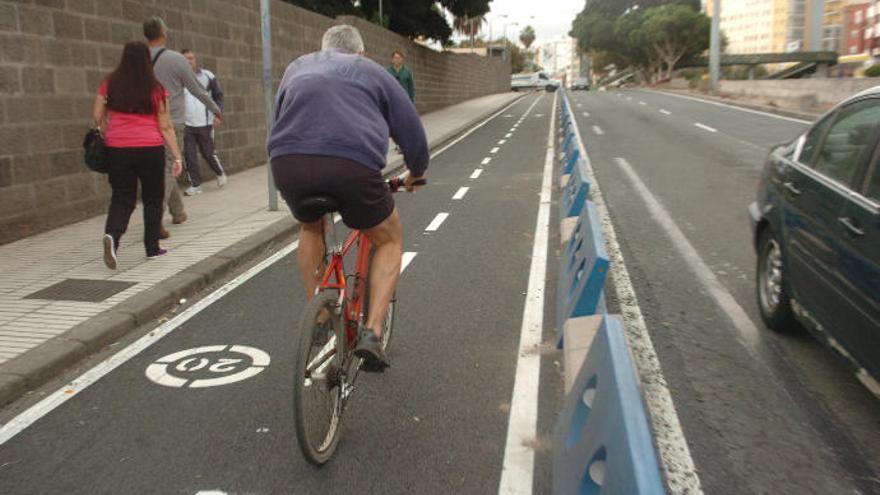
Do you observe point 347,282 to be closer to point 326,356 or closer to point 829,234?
point 326,356

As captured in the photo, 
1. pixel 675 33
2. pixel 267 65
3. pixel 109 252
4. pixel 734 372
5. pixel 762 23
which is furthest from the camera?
pixel 762 23

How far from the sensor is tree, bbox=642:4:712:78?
8288cm

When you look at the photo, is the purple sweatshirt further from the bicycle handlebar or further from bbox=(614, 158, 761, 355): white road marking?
bbox=(614, 158, 761, 355): white road marking

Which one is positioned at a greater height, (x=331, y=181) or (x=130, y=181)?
(x=331, y=181)

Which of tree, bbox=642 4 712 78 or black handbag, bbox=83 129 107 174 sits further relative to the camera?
tree, bbox=642 4 712 78

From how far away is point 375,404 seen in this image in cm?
400

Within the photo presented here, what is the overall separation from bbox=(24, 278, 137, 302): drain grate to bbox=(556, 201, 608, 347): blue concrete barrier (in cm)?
333

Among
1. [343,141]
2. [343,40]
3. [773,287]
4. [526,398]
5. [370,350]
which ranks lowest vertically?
[526,398]

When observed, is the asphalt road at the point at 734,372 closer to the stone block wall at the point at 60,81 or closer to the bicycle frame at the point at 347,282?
the bicycle frame at the point at 347,282

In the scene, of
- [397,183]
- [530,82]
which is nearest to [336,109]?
[397,183]

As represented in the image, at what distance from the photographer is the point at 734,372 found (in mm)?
4336

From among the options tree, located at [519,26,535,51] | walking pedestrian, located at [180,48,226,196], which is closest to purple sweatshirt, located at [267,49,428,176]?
walking pedestrian, located at [180,48,226,196]

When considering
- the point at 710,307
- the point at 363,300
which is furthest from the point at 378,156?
the point at 710,307

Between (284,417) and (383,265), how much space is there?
90cm
